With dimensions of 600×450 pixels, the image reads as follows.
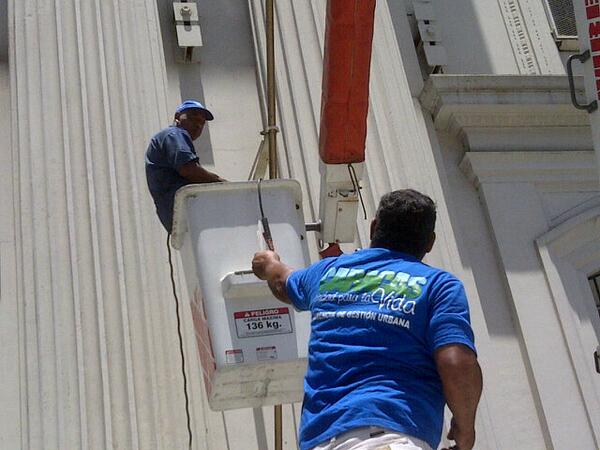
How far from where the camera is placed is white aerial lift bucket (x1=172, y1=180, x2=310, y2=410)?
436cm

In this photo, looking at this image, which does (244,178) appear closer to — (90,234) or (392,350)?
(90,234)

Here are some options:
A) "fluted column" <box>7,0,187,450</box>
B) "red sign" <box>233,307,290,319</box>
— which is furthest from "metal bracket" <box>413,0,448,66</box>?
"red sign" <box>233,307,290,319</box>

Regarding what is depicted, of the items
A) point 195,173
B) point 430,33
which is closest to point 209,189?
point 195,173

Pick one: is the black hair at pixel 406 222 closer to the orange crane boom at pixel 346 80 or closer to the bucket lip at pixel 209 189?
the bucket lip at pixel 209 189

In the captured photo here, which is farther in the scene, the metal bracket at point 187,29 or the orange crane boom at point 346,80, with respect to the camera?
the metal bracket at point 187,29

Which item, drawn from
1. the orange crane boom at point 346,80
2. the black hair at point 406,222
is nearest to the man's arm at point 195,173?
the orange crane boom at point 346,80

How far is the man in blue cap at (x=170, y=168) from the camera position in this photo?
4.84m

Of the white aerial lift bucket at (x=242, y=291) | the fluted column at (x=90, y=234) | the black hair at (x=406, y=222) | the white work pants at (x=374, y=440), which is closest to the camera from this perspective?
the white work pants at (x=374, y=440)

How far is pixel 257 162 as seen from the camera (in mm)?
6074

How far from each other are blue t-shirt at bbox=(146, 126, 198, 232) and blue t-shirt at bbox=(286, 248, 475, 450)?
1848 millimetres

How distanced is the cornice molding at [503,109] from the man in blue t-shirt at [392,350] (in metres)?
4.69

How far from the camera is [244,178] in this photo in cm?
683

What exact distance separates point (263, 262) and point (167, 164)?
A: 1267 mm

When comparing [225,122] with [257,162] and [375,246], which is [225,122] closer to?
[257,162]
